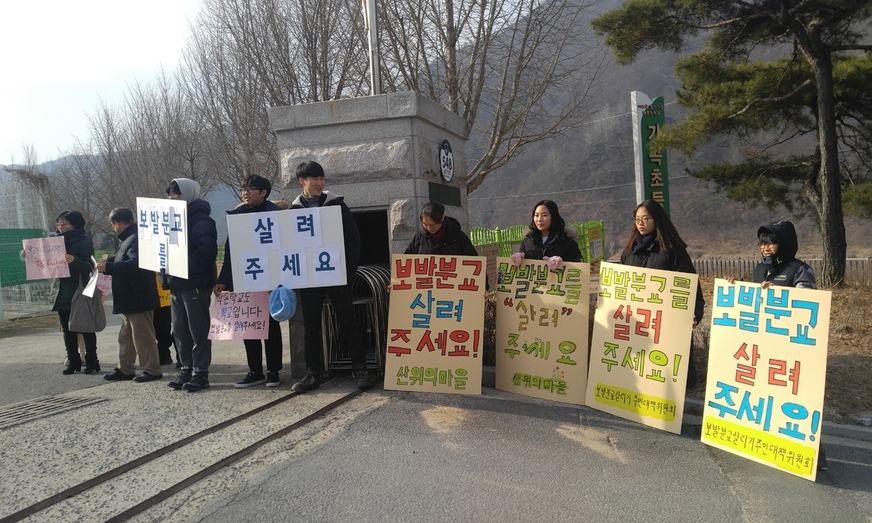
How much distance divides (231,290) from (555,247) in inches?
115

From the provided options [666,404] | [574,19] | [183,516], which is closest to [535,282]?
[666,404]

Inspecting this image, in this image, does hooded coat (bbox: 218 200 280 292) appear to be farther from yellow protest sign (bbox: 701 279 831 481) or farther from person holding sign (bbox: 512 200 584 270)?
yellow protest sign (bbox: 701 279 831 481)

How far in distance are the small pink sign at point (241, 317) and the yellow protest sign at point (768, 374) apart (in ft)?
12.2

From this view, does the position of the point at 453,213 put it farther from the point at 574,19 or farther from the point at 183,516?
the point at 574,19

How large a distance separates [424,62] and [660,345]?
925cm

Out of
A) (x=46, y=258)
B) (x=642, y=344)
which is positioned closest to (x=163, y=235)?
(x=46, y=258)

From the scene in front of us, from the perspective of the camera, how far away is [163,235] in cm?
533

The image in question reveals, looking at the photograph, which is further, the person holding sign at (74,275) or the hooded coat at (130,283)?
the person holding sign at (74,275)

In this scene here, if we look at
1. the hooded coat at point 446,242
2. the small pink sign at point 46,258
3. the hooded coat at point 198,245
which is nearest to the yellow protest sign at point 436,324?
the hooded coat at point 446,242

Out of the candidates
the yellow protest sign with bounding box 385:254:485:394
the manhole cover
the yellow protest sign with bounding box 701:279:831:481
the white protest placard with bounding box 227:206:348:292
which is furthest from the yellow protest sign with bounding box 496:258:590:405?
the manhole cover

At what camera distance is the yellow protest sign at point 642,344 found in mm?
4219

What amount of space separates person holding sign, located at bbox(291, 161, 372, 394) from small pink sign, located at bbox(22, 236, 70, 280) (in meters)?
3.19

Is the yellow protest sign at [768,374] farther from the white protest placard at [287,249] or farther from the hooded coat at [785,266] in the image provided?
the white protest placard at [287,249]

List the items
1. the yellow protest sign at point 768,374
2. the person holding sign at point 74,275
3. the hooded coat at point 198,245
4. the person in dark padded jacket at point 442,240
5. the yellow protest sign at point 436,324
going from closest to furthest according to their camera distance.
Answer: the yellow protest sign at point 768,374, the yellow protest sign at point 436,324, the person in dark padded jacket at point 442,240, the hooded coat at point 198,245, the person holding sign at point 74,275
